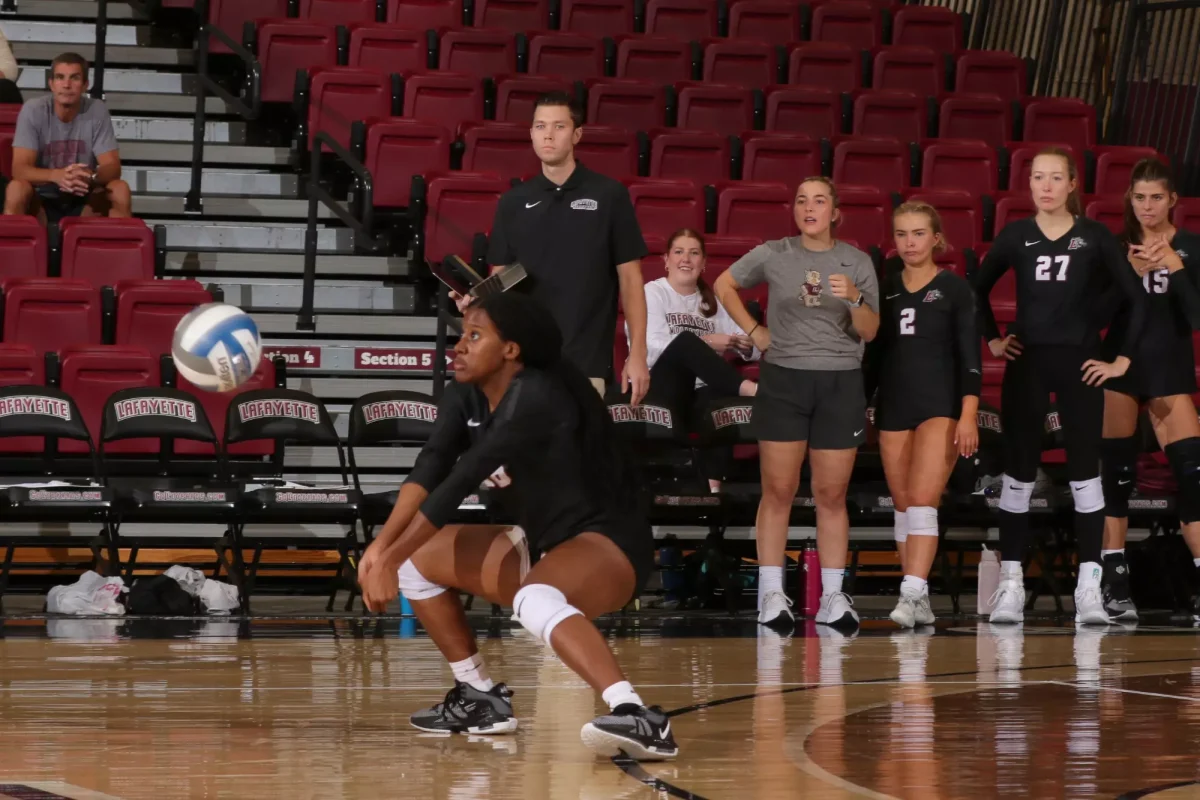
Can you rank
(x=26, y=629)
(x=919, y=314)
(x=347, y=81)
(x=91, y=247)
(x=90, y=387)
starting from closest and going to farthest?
(x=26, y=629), (x=919, y=314), (x=90, y=387), (x=91, y=247), (x=347, y=81)

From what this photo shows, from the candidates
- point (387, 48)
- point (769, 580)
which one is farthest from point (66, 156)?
point (769, 580)

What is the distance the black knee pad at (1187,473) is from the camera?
8047 mm

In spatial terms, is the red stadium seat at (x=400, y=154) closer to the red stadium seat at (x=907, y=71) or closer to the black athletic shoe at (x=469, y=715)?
the red stadium seat at (x=907, y=71)

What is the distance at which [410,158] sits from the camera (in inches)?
423

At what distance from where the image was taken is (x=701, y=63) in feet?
42.6

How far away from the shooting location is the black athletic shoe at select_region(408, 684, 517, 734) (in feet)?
14.5

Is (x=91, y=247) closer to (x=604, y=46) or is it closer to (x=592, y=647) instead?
(x=604, y=46)

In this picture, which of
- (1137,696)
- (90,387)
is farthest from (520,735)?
(90,387)

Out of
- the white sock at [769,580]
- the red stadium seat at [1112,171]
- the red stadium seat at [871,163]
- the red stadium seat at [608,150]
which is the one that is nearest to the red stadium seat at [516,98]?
the red stadium seat at [608,150]

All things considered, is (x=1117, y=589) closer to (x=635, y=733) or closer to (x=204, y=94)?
(x=635, y=733)

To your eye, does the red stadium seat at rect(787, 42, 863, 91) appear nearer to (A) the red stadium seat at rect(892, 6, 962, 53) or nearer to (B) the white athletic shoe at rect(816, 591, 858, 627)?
(A) the red stadium seat at rect(892, 6, 962, 53)

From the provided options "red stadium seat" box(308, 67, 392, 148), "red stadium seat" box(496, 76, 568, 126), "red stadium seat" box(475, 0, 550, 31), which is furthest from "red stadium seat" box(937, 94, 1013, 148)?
"red stadium seat" box(308, 67, 392, 148)

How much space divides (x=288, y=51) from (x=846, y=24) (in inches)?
179

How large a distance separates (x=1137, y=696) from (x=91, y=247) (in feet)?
21.2
